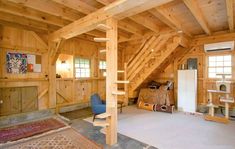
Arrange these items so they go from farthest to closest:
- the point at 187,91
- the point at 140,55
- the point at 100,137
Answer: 1. the point at 140,55
2. the point at 187,91
3. the point at 100,137

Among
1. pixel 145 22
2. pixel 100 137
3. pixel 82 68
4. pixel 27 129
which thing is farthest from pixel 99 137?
pixel 82 68

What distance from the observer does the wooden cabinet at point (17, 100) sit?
386cm

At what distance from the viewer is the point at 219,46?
4512mm

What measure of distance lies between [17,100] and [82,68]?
2401 millimetres

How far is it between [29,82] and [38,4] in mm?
2444

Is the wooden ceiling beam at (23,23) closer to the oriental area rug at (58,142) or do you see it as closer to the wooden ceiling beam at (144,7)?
the wooden ceiling beam at (144,7)

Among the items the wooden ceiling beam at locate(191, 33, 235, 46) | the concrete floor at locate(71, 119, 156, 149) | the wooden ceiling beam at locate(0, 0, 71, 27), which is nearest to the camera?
the concrete floor at locate(71, 119, 156, 149)

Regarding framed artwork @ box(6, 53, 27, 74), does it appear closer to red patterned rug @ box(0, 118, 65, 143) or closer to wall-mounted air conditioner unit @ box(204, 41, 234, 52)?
red patterned rug @ box(0, 118, 65, 143)

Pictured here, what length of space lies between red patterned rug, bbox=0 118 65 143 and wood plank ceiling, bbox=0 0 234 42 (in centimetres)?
261

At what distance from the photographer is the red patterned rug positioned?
117 inches

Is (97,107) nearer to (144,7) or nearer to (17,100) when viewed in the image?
(17,100)

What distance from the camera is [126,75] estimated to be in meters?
5.59

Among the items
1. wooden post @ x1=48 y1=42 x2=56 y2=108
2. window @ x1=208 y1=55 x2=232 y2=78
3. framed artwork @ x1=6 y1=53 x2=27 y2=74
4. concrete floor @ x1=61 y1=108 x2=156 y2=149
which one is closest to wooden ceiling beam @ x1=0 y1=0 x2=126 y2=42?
framed artwork @ x1=6 y1=53 x2=27 y2=74

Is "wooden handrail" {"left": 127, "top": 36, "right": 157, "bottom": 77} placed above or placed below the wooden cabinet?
above
